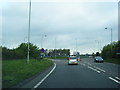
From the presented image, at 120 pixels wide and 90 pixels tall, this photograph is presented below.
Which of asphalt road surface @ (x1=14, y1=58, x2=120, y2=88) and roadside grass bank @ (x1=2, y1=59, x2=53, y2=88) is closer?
asphalt road surface @ (x1=14, y1=58, x2=120, y2=88)

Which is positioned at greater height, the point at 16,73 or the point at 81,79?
the point at 16,73

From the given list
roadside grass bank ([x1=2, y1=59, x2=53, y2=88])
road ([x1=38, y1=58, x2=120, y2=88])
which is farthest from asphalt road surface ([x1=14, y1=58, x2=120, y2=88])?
roadside grass bank ([x1=2, y1=59, x2=53, y2=88])

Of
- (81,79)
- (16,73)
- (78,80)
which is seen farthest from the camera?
(16,73)

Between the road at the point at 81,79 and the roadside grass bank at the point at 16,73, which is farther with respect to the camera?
the roadside grass bank at the point at 16,73

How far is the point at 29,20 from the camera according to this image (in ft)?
103

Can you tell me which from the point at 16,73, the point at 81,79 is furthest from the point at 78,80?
the point at 16,73

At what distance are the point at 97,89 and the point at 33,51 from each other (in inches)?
2848

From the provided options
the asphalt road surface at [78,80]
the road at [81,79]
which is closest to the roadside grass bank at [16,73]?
the asphalt road surface at [78,80]

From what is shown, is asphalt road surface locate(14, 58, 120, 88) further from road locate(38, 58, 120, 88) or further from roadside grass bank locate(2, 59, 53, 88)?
roadside grass bank locate(2, 59, 53, 88)

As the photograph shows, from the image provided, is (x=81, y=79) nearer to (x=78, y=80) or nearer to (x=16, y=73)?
(x=78, y=80)

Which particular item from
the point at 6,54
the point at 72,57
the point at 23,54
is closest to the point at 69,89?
the point at 72,57

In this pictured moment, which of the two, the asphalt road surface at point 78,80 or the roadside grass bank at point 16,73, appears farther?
the roadside grass bank at point 16,73

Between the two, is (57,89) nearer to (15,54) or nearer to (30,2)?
(30,2)

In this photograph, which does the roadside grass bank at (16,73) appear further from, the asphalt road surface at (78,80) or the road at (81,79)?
the road at (81,79)
